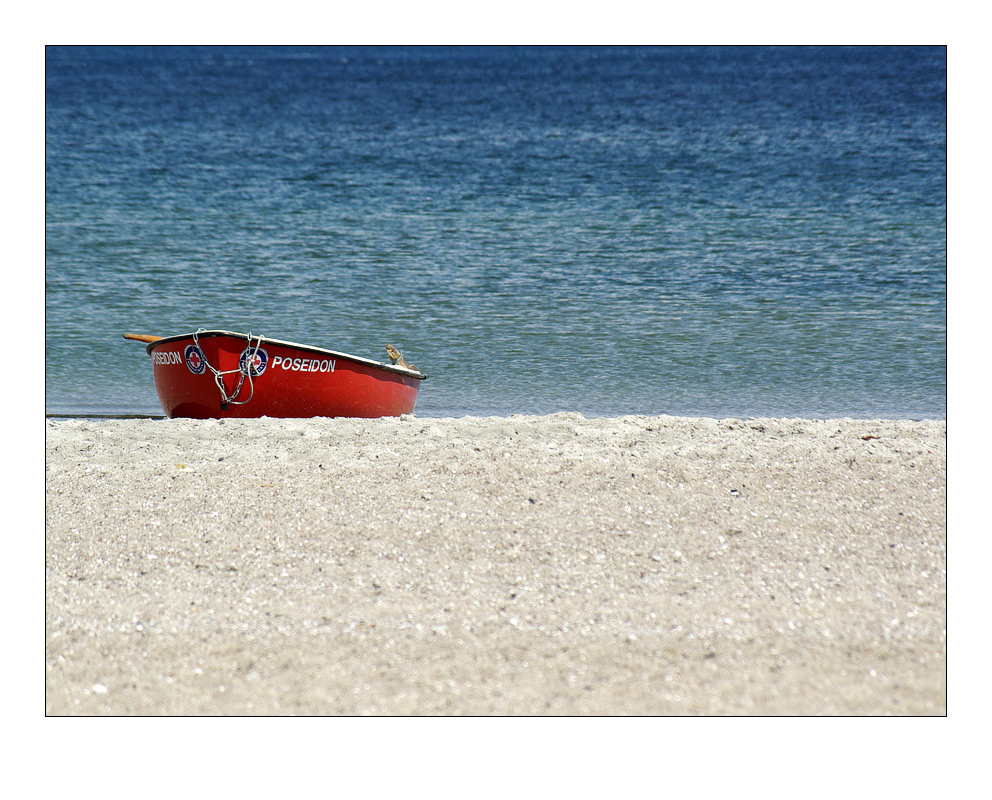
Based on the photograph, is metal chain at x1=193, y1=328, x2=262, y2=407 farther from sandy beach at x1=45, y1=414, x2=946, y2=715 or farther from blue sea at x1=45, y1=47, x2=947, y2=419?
blue sea at x1=45, y1=47, x2=947, y2=419

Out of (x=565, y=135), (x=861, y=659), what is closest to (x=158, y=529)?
(x=861, y=659)

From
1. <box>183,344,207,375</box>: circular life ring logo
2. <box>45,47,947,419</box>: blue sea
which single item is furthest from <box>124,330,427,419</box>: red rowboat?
<box>45,47,947,419</box>: blue sea

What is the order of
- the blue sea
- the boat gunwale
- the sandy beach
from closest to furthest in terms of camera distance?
the sandy beach < the boat gunwale < the blue sea

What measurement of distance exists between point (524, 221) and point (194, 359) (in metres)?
9.37

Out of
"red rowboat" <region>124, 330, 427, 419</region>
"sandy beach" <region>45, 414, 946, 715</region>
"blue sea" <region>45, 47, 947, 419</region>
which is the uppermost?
"blue sea" <region>45, 47, 947, 419</region>

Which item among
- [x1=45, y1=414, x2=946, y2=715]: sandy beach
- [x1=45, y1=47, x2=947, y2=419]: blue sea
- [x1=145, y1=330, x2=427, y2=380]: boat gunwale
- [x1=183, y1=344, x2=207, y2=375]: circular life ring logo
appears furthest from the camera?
[x1=45, y1=47, x2=947, y2=419]: blue sea

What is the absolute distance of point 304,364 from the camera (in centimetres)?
671

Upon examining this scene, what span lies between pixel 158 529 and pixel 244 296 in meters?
8.41

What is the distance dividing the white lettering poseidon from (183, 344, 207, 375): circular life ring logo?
668 millimetres

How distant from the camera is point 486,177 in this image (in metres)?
16.3

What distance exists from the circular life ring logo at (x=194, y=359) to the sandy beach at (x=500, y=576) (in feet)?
4.86

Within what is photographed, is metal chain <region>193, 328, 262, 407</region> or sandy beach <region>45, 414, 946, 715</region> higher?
metal chain <region>193, 328, 262, 407</region>

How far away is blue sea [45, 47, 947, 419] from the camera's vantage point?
29.9ft

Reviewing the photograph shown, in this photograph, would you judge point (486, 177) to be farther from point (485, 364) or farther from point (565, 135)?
point (485, 364)
